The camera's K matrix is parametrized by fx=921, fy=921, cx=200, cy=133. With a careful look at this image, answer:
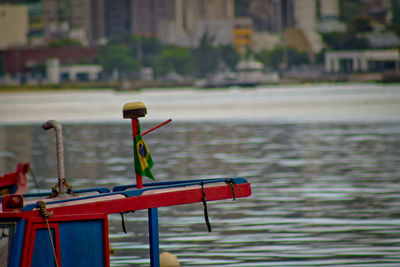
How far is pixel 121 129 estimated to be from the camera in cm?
7069

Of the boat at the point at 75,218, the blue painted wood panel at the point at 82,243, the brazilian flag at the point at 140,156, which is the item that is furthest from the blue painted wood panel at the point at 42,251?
the brazilian flag at the point at 140,156

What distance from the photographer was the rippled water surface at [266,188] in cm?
1727

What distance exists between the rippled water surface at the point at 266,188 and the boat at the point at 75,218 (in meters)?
4.08

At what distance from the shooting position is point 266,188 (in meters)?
27.7

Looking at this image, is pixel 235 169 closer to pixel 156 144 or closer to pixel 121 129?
pixel 156 144

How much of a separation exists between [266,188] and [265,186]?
2.05 feet

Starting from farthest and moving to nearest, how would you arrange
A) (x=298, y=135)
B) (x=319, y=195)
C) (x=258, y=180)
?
1. (x=298, y=135)
2. (x=258, y=180)
3. (x=319, y=195)

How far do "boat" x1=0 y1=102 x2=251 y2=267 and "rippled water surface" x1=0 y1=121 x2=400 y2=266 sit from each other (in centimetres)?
408

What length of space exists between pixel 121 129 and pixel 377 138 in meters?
24.3

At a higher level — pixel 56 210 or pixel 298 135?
pixel 56 210

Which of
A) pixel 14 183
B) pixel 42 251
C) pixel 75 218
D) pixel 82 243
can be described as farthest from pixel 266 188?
pixel 42 251

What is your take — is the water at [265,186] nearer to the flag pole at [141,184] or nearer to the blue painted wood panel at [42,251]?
the flag pole at [141,184]

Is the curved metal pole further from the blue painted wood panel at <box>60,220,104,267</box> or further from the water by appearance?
the water

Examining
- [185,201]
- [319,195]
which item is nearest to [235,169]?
[319,195]
